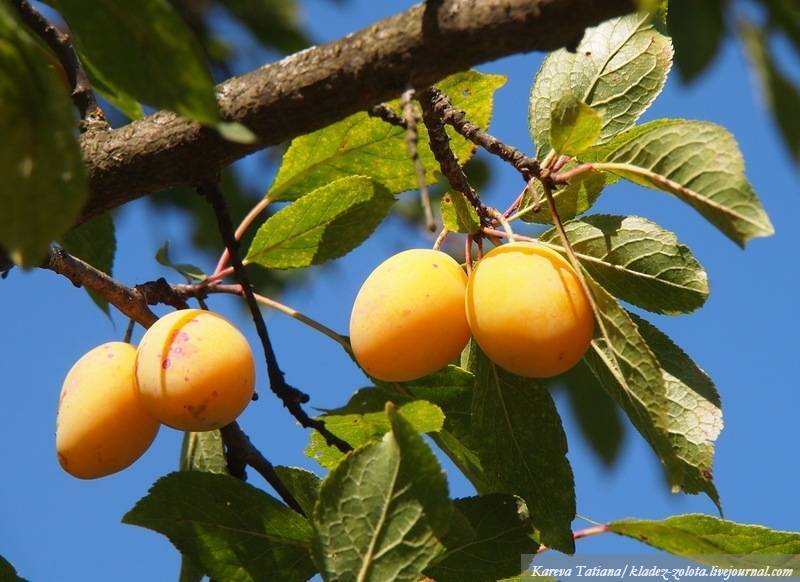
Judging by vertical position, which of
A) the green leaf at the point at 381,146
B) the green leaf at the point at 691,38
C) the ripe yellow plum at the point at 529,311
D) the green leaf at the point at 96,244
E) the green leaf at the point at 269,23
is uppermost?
the green leaf at the point at 269,23

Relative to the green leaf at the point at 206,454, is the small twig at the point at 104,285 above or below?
above

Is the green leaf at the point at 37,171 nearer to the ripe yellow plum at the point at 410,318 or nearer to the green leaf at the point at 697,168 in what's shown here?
the ripe yellow plum at the point at 410,318

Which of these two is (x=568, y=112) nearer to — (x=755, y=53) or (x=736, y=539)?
(x=755, y=53)

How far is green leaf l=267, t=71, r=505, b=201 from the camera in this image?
3.75 feet

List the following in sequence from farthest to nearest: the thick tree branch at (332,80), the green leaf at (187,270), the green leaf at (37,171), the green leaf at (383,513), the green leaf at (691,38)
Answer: the green leaf at (691,38)
the green leaf at (187,270)
the green leaf at (383,513)
the thick tree branch at (332,80)
the green leaf at (37,171)

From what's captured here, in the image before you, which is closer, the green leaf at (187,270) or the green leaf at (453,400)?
the green leaf at (453,400)

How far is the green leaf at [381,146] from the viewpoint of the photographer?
114cm

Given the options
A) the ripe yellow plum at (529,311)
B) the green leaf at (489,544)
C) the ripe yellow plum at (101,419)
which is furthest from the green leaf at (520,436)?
the ripe yellow plum at (101,419)

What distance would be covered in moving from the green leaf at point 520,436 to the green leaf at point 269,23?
7.58 feet

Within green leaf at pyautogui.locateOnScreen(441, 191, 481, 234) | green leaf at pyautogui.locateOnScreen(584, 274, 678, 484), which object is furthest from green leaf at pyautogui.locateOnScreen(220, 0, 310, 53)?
green leaf at pyautogui.locateOnScreen(584, 274, 678, 484)

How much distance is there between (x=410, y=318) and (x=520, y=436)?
0.74 feet

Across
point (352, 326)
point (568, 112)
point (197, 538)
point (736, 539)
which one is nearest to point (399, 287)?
point (352, 326)

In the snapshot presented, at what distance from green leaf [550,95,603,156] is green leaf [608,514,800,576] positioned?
0.38 meters

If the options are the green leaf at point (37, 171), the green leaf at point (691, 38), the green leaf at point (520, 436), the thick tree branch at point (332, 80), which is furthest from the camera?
the green leaf at point (691, 38)
